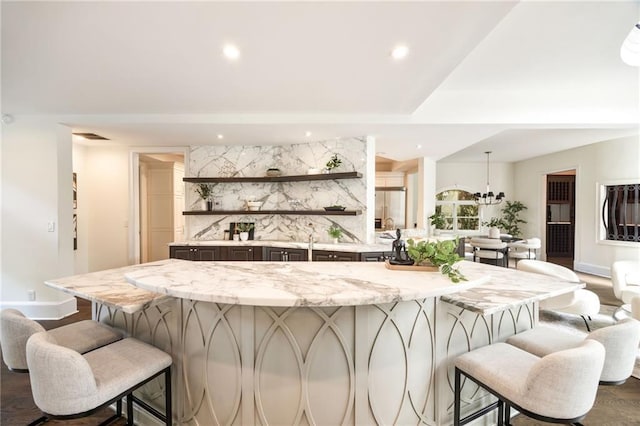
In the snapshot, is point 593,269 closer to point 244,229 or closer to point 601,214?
point 601,214

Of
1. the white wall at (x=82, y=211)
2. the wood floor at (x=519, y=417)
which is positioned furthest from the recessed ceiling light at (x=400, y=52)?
the white wall at (x=82, y=211)

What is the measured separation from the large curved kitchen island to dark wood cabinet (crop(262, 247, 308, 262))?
106 inches

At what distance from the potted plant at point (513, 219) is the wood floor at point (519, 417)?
22.2 ft

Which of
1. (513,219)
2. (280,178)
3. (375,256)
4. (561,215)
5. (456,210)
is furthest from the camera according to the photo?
(561,215)

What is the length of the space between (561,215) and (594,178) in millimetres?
3352

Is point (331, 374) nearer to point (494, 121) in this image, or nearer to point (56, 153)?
point (494, 121)

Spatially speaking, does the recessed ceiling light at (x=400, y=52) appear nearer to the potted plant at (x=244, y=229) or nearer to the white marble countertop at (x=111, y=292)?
the white marble countertop at (x=111, y=292)

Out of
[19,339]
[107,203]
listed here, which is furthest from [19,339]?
[107,203]

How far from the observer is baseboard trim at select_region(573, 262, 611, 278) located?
611 cm

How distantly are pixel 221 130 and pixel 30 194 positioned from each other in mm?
2493

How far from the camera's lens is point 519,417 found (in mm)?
2059

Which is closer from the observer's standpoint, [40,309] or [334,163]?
[40,309]

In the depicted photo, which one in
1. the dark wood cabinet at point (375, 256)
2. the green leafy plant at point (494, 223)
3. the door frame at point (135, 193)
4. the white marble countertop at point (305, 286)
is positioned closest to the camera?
the white marble countertop at point (305, 286)

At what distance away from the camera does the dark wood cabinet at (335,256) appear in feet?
13.3
